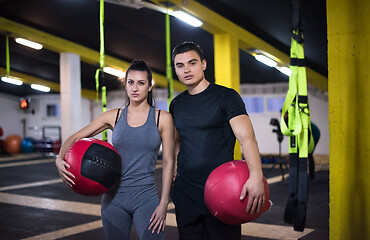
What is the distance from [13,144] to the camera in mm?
16750

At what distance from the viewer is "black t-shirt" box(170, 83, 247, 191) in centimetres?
187

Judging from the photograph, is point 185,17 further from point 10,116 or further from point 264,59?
point 10,116

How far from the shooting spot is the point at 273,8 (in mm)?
6738

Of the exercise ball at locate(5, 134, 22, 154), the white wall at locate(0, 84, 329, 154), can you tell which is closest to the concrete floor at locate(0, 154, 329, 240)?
the white wall at locate(0, 84, 329, 154)

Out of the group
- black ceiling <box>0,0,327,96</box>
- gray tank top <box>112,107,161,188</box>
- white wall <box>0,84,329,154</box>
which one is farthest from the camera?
white wall <box>0,84,329,154</box>

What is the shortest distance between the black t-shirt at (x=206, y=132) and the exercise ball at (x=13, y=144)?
54.3 ft

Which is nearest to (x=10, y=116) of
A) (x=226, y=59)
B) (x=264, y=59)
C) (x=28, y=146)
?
(x=28, y=146)

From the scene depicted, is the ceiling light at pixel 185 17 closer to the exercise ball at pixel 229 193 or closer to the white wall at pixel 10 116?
the exercise ball at pixel 229 193

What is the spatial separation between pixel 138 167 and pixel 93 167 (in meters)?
0.23

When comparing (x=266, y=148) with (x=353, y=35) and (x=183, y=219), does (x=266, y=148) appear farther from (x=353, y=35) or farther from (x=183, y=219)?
(x=183, y=219)

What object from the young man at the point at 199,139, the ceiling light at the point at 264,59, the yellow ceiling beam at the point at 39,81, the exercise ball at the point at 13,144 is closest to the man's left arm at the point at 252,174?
the young man at the point at 199,139

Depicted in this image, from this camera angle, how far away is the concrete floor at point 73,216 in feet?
12.9

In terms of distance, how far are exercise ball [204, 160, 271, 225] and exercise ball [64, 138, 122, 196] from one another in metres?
0.49

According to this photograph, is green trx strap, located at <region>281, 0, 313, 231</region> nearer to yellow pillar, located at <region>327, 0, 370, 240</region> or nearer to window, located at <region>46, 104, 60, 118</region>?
yellow pillar, located at <region>327, 0, 370, 240</region>
